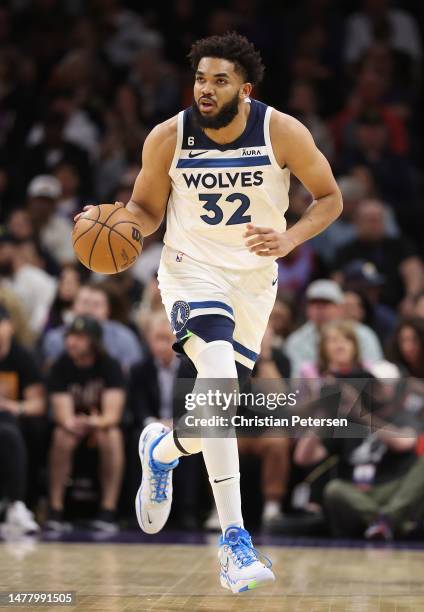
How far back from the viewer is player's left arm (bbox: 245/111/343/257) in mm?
5879

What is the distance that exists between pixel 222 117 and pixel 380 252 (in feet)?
19.3

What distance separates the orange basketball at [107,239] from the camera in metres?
5.82

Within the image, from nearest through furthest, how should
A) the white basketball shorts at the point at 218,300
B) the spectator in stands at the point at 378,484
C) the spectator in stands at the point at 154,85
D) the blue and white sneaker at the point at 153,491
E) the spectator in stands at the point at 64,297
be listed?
the white basketball shorts at the point at 218,300 < the blue and white sneaker at the point at 153,491 < the spectator in stands at the point at 378,484 < the spectator in stands at the point at 64,297 < the spectator in stands at the point at 154,85

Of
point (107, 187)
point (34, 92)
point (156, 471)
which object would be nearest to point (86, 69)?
point (34, 92)

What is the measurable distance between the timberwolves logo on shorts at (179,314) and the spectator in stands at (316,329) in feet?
12.5

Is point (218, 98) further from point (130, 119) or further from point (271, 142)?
point (130, 119)

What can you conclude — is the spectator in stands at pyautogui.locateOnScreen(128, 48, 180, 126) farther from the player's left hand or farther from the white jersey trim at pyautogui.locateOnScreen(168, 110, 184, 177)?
the player's left hand

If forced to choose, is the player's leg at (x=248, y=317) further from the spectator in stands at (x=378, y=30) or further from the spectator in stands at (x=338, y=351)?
the spectator in stands at (x=378, y=30)

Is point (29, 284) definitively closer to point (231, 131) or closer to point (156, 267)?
point (156, 267)

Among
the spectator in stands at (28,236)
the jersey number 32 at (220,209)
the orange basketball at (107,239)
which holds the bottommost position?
the orange basketball at (107,239)

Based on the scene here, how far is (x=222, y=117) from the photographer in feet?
18.9

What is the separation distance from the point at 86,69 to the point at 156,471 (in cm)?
837

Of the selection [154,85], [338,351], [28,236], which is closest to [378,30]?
[154,85]

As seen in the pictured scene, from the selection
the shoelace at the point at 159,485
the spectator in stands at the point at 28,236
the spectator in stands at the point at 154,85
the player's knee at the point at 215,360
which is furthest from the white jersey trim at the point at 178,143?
the spectator in stands at the point at 154,85
